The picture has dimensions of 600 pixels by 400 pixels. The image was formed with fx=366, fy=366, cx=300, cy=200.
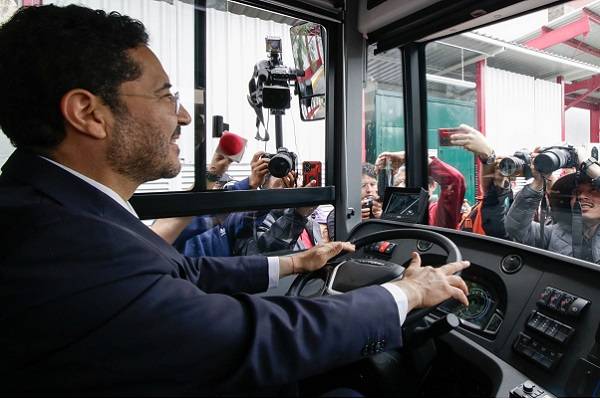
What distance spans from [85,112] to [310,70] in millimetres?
1504

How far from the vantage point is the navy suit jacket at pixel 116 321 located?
60 cm

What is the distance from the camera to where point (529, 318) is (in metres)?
1.03

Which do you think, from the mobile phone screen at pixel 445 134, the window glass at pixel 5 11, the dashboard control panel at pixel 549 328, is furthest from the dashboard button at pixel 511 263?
the window glass at pixel 5 11

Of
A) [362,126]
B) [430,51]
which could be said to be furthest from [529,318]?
[430,51]

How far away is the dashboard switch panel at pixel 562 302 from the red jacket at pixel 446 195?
1038 mm

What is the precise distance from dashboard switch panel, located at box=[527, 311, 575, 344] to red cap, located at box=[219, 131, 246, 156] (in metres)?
1.40

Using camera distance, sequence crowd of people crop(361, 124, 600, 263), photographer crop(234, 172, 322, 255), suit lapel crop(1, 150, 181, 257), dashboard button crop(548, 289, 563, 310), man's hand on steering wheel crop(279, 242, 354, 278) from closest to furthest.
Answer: suit lapel crop(1, 150, 181, 257), dashboard button crop(548, 289, 563, 310), man's hand on steering wheel crop(279, 242, 354, 278), crowd of people crop(361, 124, 600, 263), photographer crop(234, 172, 322, 255)

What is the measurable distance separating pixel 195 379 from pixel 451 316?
665 mm

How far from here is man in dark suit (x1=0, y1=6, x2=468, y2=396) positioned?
608 mm

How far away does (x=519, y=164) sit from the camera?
5.35 ft

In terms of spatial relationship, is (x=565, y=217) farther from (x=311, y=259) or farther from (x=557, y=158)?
(x=311, y=259)

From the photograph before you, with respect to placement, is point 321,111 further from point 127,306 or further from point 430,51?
point 127,306

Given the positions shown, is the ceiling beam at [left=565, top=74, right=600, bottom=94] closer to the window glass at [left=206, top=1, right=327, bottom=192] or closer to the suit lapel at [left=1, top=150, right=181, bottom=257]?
the window glass at [left=206, top=1, right=327, bottom=192]

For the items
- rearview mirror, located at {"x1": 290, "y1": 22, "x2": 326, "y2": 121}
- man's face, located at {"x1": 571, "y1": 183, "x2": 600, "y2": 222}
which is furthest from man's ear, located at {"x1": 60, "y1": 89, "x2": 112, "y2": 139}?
man's face, located at {"x1": 571, "y1": 183, "x2": 600, "y2": 222}
